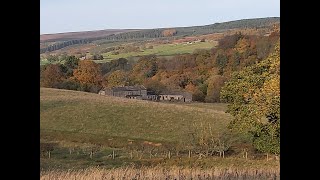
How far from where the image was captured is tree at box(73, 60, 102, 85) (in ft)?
74.3

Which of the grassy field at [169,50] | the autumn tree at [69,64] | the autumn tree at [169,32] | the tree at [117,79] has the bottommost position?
the tree at [117,79]

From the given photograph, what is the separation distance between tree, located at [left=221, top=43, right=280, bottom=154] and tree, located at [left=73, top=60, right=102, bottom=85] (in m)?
11.7

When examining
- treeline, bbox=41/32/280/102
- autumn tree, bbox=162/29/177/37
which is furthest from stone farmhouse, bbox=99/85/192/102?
autumn tree, bbox=162/29/177/37

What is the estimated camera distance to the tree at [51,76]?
2270 cm

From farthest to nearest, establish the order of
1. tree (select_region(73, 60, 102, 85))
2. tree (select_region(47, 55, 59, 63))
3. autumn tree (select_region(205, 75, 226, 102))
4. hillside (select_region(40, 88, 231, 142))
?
tree (select_region(47, 55, 59, 63)) < tree (select_region(73, 60, 102, 85)) < autumn tree (select_region(205, 75, 226, 102)) < hillside (select_region(40, 88, 231, 142))

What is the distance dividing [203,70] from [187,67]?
0.85 meters

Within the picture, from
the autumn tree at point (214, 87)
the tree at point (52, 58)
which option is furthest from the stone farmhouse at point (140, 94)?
the tree at point (52, 58)

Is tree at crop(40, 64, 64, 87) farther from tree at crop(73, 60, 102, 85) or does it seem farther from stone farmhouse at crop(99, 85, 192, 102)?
stone farmhouse at crop(99, 85, 192, 102)

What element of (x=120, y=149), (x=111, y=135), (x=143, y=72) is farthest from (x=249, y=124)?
(x=143, y=72)

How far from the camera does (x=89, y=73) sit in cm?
2281

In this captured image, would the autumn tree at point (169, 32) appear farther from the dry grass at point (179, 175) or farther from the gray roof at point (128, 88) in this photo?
the dry grass at point (179, 175)

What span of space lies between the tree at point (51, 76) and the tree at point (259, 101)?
12565mm

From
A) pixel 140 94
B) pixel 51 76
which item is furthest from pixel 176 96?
pixel 51 76
